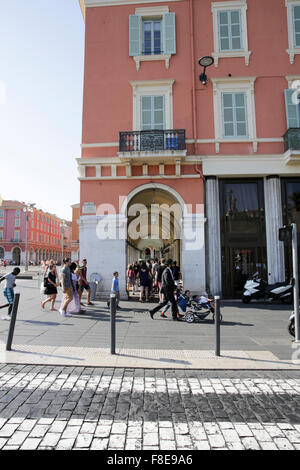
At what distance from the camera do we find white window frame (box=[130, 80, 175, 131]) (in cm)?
1230

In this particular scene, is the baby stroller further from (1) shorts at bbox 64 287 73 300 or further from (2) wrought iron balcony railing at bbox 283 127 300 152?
(2) wrought iron balcony railing at bbox 283 127 300 152

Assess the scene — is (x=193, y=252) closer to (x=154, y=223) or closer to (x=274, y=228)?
(x=274, y=228)

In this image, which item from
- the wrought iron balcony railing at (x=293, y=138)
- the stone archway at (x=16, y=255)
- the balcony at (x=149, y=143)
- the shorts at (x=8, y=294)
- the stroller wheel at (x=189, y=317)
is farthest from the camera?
the stone archway at (x=16, y=255)

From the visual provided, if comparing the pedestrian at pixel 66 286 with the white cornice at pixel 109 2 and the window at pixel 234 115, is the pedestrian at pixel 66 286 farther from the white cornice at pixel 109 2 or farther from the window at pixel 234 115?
the white cornice at pixel 109 2

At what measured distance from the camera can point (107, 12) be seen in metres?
A: 13.0

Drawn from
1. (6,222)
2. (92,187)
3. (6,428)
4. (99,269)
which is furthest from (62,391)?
(6,222)

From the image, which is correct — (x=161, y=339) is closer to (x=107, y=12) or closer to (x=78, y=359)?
(x=78, y=359)

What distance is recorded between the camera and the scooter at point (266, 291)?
10617mm

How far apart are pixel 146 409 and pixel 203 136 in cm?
1131

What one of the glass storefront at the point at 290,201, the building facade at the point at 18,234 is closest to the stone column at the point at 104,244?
the glass storefront at the point at 290,201

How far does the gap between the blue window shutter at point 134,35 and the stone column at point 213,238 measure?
22.7 feet

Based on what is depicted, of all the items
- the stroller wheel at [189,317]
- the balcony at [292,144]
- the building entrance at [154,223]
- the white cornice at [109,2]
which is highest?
the white cornice at [109,2]

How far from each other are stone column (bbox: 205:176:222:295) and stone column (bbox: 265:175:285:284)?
218cm

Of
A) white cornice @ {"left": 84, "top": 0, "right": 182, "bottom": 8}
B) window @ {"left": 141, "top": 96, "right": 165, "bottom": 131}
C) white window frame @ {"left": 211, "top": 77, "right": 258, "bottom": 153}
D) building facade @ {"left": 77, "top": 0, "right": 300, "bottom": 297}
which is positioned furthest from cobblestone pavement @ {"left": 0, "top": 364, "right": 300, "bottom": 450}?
white cornice @ {"left": 84, "top": 0, "right": 182, "bottom": 8}
